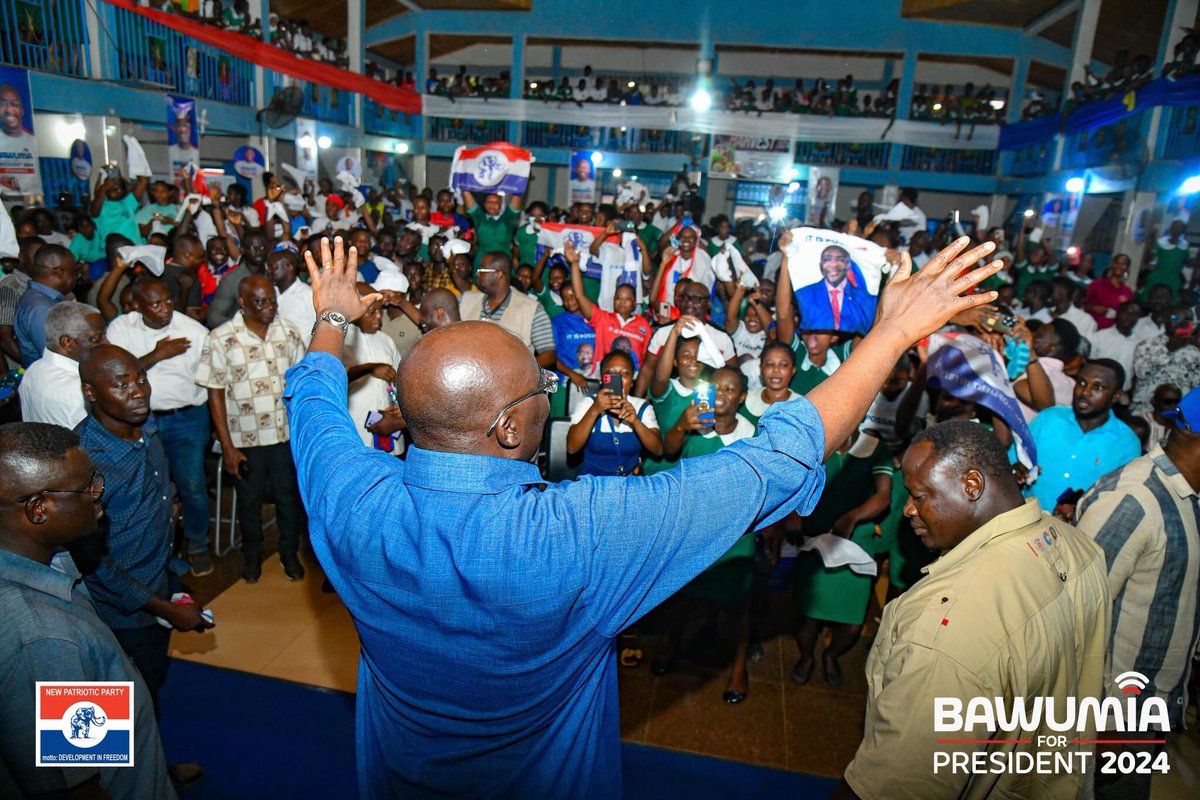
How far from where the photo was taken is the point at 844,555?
3.42 metres

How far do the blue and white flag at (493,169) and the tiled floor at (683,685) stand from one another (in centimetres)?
508

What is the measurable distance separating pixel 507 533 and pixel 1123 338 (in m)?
7.21

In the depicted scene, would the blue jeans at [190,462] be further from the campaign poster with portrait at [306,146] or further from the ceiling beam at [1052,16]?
the ceiling beam at [1052,16]

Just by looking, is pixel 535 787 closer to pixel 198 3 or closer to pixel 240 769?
pixel 240 769

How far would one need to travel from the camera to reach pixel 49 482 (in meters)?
1.76

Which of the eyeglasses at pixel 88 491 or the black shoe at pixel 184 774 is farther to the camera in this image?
the black shoe at pixel 184 774

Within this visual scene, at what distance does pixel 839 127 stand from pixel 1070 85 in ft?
14.5

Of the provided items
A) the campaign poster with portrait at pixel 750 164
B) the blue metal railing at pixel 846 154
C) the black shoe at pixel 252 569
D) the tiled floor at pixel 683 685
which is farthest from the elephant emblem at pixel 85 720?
the blue metal railing at pixel 846 154

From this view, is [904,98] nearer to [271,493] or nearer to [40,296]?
[271,493]

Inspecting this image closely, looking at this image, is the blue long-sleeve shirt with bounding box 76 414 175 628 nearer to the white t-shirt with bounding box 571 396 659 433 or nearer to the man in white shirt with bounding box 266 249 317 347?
the white t-shirt with bounding box 571 396 659 433

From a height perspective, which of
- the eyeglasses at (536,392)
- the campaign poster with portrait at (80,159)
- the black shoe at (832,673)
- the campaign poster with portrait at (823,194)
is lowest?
the black shoe at (832,673)

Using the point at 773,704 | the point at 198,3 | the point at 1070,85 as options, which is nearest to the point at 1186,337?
the point at 773,704

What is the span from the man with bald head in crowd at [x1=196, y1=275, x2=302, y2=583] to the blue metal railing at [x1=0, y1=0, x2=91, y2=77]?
23.2ft

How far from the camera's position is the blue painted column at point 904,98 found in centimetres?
1747
